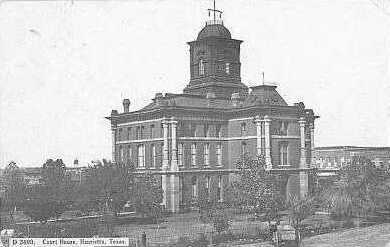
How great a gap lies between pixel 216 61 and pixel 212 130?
6666 millimetres

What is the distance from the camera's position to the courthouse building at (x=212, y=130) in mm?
47625

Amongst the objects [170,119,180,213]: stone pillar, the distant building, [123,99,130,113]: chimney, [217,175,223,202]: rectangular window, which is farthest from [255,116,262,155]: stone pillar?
[123,99,130,113]: chimney

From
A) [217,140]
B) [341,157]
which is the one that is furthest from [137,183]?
[341,157]

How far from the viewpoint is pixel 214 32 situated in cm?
5309

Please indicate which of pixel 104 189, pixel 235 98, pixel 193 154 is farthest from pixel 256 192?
pixel 235 98

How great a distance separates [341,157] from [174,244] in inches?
1641

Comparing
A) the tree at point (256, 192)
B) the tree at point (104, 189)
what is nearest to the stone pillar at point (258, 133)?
the tree at point (256, 192)

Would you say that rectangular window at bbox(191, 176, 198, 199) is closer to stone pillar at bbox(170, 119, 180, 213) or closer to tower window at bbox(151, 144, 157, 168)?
stone pillar at bbox(170, 119, 180, 213)

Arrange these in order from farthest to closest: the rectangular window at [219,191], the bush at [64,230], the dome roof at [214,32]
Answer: the dome roof at [214,32], the rectangular window at [219,191], the bush at [64,230]

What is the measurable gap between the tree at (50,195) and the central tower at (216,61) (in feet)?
62.5

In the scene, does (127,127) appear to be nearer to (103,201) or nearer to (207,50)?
(207,50)

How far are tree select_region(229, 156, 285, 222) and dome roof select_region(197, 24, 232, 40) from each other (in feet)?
47.3

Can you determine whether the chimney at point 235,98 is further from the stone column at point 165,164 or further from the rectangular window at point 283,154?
the stone column at point 165,164

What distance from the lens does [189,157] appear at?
48688 millimetres
